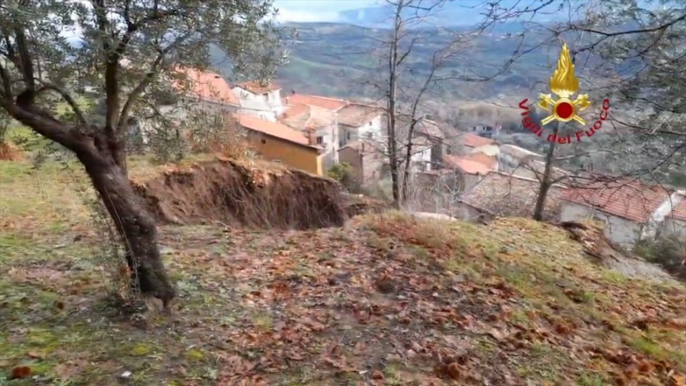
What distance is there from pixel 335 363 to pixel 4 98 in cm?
269

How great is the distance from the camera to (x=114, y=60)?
314 centimetres

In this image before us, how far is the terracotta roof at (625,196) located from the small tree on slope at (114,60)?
14.4 ft

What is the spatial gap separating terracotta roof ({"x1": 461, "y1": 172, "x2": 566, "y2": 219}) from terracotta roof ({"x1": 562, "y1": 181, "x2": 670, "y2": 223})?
214cm

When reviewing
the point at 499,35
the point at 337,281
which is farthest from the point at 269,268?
the point at 499,35

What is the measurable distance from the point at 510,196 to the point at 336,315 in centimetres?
1168

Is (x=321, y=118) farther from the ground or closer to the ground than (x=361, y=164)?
farther from the ground

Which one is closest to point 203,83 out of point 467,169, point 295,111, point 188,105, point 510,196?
point 188,105

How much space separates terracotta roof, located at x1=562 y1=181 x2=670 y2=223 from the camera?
18.7ft

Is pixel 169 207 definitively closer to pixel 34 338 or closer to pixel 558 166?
pixel 34 338

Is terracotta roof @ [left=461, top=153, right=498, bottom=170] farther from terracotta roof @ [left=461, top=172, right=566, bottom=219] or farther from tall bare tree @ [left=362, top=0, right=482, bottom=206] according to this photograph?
tall bare tree @ [left=362, top=0, right=482, bottom=206]

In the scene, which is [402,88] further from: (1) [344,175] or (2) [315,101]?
(2) [315,101]

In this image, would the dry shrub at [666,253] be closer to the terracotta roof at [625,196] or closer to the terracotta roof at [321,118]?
the terracotta roof at [625,196]

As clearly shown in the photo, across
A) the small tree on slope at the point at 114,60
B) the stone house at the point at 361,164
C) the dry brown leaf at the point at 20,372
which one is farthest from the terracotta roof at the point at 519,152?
the dry brown leaf at the point at 20,372

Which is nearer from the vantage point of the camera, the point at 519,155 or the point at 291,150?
the point at 519,155
